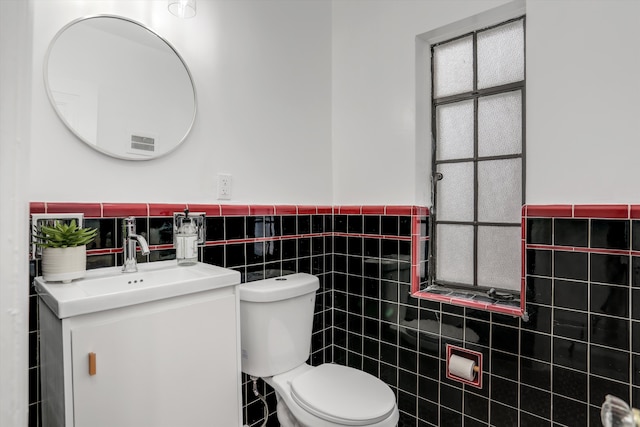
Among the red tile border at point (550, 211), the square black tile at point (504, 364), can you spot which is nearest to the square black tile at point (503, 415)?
the square black tile at point (504, 364)

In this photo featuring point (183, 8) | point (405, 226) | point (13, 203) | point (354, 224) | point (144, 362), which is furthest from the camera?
point (354, 224)

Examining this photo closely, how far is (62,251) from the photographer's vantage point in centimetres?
106

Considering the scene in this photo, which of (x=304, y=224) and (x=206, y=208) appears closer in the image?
(x=206, y=208)

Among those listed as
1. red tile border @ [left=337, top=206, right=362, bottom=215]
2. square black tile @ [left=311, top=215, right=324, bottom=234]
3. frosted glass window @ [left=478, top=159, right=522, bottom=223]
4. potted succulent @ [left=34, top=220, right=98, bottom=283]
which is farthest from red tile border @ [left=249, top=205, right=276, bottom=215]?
frosted glass window @ [left=478, top=159, right=522, bottom=223]

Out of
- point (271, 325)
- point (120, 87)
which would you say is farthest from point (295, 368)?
point (120, 87)

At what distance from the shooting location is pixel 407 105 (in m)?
1.78

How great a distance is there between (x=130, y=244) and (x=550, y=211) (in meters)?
1.55

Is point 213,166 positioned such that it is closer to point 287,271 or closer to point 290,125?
point 290,125

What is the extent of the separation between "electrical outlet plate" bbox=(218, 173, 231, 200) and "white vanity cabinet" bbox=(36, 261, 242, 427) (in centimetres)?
50

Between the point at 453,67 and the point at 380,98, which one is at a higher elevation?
the point at 453,67

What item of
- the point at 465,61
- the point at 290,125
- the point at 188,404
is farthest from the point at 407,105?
the point at 188,404

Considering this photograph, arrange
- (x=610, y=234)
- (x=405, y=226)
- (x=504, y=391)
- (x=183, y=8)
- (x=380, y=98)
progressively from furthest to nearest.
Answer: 1. (x=380, y=98)
2. (x=405, y=226)
3. (x=504, y=391)
4. (x=183, y=8)
5. (x=610, y=234)

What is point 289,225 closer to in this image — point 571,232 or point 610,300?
point 571,232

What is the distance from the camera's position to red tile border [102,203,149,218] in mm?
1247
